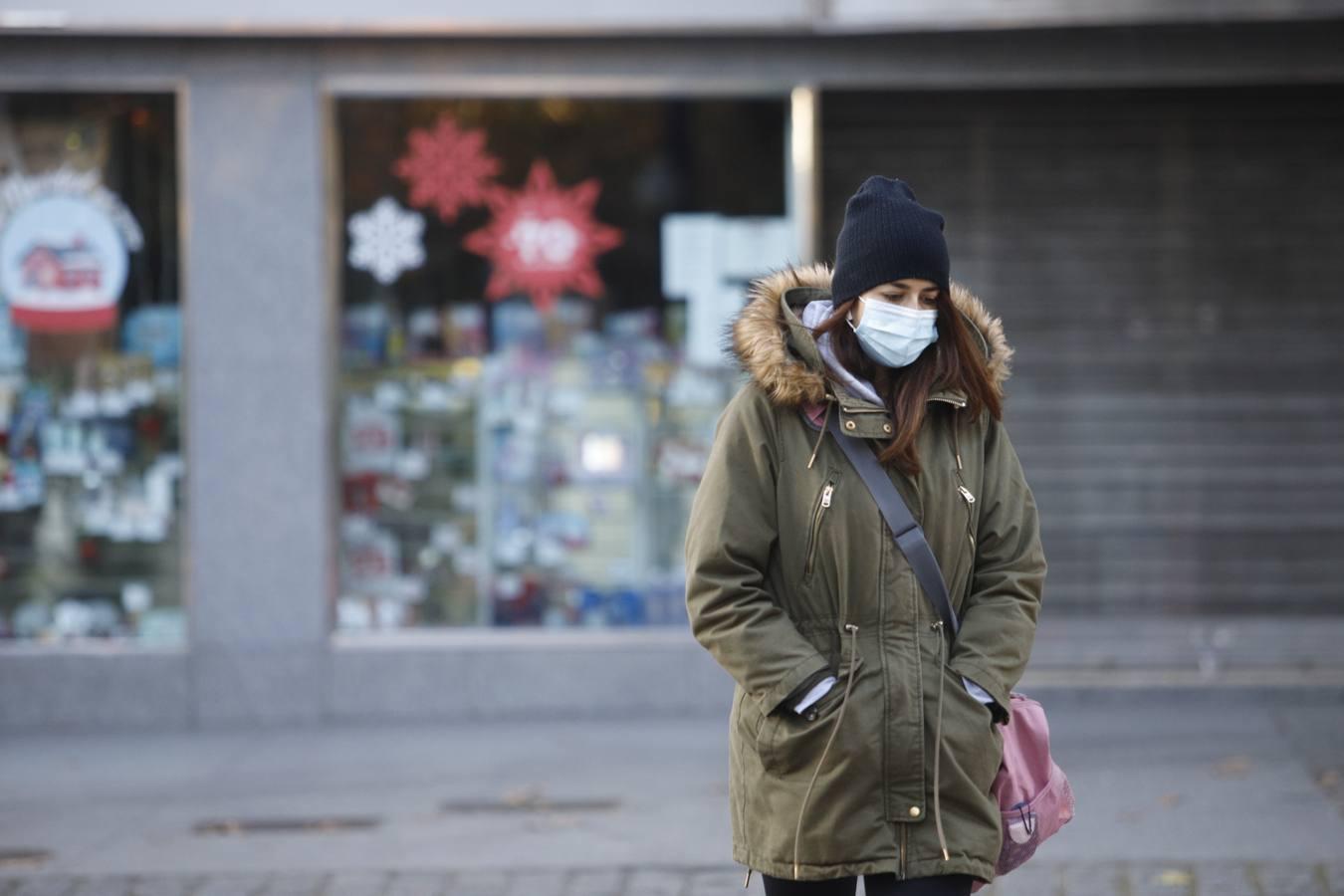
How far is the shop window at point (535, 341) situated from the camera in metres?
8.41

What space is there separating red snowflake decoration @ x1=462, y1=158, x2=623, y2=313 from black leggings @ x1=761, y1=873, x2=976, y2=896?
5.30 m

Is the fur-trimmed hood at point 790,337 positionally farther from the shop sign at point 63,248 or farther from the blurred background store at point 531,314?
the shop sign at point 63,248

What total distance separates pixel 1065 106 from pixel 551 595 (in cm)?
348

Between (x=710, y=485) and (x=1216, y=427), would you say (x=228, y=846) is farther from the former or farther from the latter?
(x=1216, y=427)

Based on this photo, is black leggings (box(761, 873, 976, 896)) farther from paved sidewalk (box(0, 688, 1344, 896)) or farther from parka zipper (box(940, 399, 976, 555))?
paved sidewalk (box(0, 688, 1344, 896))

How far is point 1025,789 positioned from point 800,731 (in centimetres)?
54

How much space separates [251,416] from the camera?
8320mm

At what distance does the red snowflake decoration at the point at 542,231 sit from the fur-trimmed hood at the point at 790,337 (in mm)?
4662

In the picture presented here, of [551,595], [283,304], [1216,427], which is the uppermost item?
[283,304]

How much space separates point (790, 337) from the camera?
11.8 ft

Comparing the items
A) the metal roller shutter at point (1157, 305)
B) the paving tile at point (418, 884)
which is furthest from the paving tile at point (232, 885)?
the metal roller shutter at point (1157, 305)

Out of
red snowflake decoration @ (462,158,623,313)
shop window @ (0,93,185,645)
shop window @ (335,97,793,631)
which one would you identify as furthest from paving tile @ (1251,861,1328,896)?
shop window @ (0,93,185,645)

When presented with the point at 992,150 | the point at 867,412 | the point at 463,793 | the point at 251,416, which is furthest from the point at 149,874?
the point at 992,150

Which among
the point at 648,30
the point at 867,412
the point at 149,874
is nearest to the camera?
the point at 867,412
